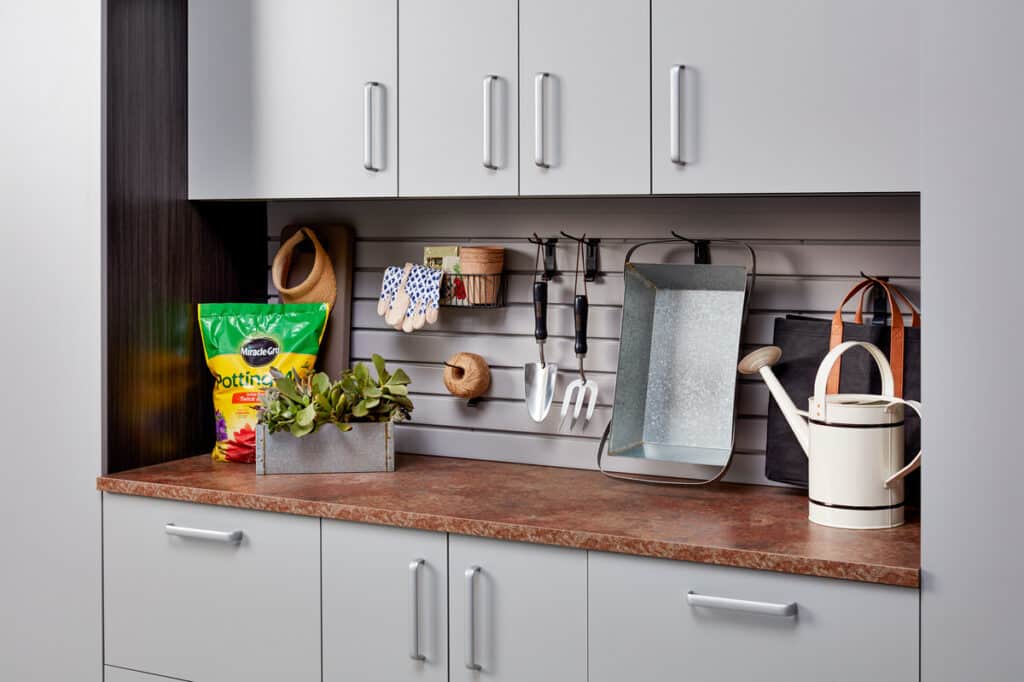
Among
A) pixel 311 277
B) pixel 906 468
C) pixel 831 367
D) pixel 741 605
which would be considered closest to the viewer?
pixel 741 605

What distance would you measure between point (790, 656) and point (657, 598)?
242mm

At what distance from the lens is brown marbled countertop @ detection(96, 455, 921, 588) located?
1.79 m

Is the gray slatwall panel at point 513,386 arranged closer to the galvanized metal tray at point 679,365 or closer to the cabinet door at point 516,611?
the galvanized metal tray at point 679,365

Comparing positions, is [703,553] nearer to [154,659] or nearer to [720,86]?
[720,86]

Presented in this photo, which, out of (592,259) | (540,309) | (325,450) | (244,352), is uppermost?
(592,259)

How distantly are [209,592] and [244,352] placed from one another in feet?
2.02

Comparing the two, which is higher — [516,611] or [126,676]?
[516,611]
